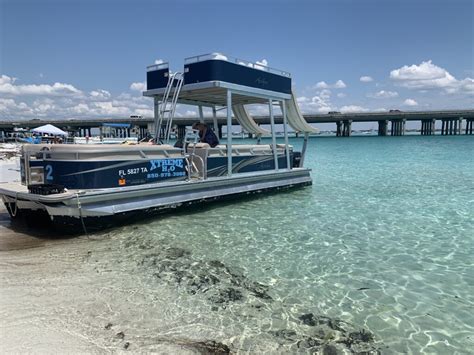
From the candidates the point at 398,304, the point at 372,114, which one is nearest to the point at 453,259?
the point at 398,304

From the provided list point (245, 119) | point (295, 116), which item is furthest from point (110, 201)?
point (295, 116)

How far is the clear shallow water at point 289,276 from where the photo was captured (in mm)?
4109

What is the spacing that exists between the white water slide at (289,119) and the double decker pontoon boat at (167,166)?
40 millimetres

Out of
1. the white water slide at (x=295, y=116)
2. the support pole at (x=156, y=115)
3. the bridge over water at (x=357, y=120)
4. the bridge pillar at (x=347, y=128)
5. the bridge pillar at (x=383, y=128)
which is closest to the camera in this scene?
the support pole at (x=156, y=115)

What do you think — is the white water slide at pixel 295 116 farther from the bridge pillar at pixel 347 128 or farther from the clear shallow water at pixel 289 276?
the bridge pillar at pixel 347 128

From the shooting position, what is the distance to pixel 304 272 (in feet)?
19.1

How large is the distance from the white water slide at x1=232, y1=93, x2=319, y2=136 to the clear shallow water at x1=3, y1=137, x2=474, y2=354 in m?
5.14

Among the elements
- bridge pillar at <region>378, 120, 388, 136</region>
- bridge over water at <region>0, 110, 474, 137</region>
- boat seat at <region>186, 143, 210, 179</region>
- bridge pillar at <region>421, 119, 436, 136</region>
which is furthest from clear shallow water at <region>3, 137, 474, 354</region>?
bridge pillar at <region>421, 119, 436, 136</region>

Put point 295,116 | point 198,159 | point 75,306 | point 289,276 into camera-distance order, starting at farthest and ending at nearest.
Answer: point 295,116 < point 198,159 < point 289,276 < point 75,306

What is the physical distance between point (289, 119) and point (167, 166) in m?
6.48

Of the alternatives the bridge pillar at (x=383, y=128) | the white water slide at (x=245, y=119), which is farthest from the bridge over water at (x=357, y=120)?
the white water slide at (x=245, y=119)

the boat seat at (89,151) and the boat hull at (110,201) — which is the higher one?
the boat seat at (89,151)

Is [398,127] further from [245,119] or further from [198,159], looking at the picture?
[198,159]

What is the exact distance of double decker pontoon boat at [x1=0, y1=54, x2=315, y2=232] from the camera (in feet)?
25.8
